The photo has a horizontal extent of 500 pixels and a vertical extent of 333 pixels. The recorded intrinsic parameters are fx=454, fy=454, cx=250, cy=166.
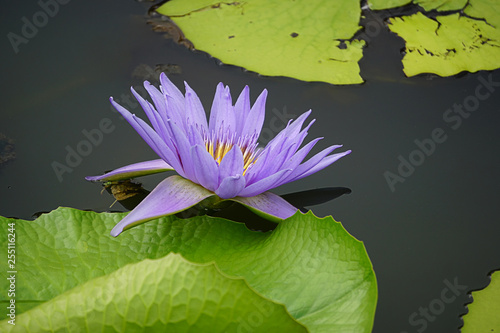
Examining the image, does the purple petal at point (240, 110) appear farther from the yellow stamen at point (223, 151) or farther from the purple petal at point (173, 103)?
the purple petal at point (173, 103)

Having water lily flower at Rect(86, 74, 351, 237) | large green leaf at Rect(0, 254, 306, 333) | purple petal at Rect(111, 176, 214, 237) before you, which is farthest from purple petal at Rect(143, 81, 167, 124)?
large green leaf at Rect(0, 254, 306, 333)

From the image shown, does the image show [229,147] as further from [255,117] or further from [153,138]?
[153,138]

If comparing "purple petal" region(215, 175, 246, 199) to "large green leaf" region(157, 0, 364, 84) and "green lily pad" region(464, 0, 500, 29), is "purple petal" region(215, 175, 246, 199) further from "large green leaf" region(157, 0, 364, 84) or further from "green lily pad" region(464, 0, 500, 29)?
"green lily pad" region(464, 0, 500, 29)

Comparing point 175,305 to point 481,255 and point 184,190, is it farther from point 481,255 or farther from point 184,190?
point 481,255

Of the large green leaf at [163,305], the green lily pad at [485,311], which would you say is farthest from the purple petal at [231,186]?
the green lily pad at [485,311]

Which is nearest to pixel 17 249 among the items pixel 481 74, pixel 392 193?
pixel 392 193

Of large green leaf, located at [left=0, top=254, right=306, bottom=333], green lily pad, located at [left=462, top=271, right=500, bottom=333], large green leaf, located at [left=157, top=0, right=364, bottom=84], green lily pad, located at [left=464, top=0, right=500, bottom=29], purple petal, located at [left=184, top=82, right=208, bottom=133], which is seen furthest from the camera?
green lily pad, located at [left=464, top=0, right=500, bottom=29]
